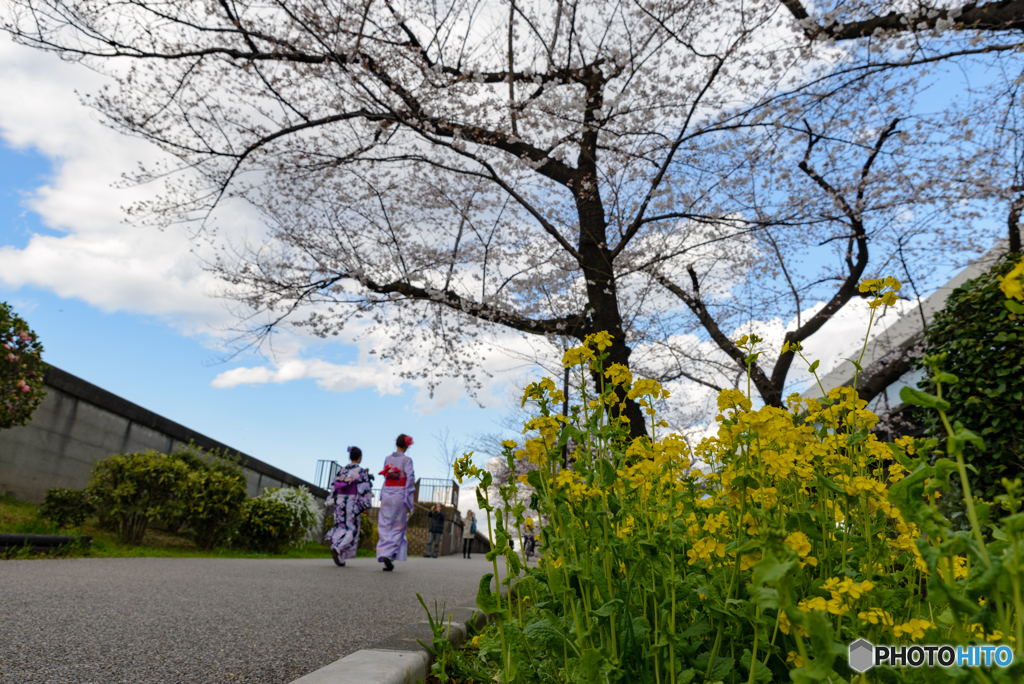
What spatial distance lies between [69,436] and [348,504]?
464cm

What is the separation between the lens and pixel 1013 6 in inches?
192

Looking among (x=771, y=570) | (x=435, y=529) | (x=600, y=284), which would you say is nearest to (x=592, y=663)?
(x=771, y=570)

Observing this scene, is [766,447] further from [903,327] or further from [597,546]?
[903,327]

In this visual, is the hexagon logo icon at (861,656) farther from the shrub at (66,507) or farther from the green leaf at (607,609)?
the shrub at (66,507)

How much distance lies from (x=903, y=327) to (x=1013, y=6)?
10334 mm

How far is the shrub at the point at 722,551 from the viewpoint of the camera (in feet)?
4.42

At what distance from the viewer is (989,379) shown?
14.3 feet

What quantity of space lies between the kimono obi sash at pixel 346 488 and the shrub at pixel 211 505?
1847 millimetres

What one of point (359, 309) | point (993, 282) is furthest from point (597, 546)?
point (359, 309)

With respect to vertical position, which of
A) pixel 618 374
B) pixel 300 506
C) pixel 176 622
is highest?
pixel 618 374

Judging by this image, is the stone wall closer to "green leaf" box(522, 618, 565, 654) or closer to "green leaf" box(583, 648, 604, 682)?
"green leaf" box(522, 618, 565, 654)

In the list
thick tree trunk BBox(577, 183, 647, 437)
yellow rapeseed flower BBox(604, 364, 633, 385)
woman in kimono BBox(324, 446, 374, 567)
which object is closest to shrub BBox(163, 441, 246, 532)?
woman in kimono BBox(324, 446, 374, 567)

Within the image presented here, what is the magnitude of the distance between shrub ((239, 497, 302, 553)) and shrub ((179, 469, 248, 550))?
0.37 m

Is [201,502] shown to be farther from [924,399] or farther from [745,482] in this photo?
[924,399]
